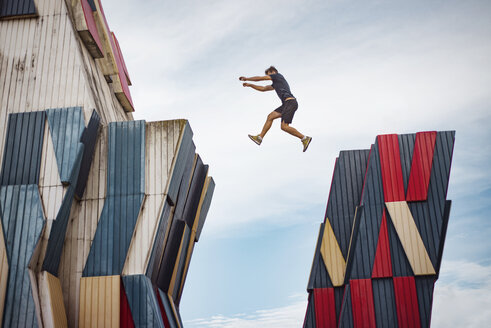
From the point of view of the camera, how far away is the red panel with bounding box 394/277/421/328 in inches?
787

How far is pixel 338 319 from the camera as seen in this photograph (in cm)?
2173

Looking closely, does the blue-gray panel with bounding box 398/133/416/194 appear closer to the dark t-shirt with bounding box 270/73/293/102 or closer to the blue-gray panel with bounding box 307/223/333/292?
the blue-gray panel with bounding box 307/223/333/292

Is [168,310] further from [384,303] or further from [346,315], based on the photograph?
[384,303]

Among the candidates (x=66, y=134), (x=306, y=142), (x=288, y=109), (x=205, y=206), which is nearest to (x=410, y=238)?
(x=306, y=142)

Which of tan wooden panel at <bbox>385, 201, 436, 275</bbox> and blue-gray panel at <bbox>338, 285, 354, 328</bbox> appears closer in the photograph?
tan wooden panel at <bbox>385, 201, 436, 275</bbox>

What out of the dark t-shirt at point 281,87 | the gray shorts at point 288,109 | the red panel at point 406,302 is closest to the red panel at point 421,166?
the red panel at point 406,302

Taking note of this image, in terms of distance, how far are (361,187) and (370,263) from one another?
3580 millimetres

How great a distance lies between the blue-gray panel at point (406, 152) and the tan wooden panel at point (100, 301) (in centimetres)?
1109

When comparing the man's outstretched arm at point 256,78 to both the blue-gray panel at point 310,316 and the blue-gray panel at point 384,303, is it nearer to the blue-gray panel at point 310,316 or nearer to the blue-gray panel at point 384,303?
the blue-gray panel at point 384,303

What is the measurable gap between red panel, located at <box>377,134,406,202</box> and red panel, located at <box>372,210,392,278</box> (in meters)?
0.94

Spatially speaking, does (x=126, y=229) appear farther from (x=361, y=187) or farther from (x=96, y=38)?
(x=361, y=187)

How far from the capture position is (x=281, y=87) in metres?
20.7

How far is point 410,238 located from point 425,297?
2098mm

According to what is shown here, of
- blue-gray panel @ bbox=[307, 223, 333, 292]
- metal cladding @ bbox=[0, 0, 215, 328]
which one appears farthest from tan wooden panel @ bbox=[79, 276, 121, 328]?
blue-gray panel @ bbox=[307, 223, 333, 292]
